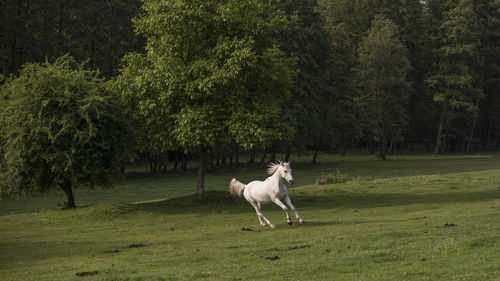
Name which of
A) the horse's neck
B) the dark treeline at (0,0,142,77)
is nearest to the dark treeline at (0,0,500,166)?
the dark treeline at (0,0,142,77)

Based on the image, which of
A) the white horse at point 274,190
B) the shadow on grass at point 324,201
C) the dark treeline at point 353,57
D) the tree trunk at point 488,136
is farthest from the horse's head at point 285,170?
the tree trunk at point 488,136

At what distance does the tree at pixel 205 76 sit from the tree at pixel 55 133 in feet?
7.74

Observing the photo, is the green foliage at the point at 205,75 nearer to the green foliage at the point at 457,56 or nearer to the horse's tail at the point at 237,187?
the horse's tail at the point at 237,187

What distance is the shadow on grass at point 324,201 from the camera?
1145 inches

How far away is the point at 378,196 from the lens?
32.7 metres

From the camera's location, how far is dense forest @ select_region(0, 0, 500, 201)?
96.6 ft

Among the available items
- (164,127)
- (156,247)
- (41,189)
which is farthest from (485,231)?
(41,189)

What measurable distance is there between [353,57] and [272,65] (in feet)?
169

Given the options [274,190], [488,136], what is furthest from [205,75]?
[488,136]

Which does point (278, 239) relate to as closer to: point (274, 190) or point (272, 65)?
point (274, 190)

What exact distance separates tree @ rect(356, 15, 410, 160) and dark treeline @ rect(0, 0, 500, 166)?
0.18 m

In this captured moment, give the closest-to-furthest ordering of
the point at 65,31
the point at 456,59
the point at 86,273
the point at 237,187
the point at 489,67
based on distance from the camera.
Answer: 1. the point at 86,273
2. the point at 237,187
3. the point at 65,31
4. the point at 456,59
5. the point at 489,67

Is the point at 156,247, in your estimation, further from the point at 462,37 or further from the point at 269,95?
the point at 462,37

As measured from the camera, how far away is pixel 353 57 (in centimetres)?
7875
